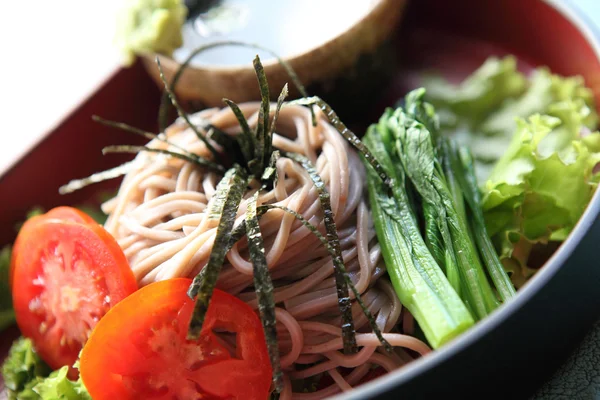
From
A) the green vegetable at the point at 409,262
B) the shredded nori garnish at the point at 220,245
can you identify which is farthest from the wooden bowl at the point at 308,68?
the shredded nori garnish at the point at 220,245

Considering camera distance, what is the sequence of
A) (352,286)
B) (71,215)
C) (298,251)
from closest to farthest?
(352,286)
(298,251)
(71,215)

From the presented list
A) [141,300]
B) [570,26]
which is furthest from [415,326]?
[570,26]

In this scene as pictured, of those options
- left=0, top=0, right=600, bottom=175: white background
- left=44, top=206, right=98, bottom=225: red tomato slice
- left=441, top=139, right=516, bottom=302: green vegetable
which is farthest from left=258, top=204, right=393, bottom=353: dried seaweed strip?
Result: left=0, top=0, right=600, bottom=175: white background

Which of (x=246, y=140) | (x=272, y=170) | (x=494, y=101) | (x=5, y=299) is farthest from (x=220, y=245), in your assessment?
(x=494, y=101)

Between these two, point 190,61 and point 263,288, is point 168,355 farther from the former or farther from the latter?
point 190,61

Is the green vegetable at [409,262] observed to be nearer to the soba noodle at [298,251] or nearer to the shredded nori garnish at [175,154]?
the soba noodle at [298,251]

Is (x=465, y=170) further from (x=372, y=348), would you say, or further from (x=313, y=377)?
(x=313, y=377)
